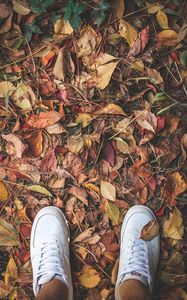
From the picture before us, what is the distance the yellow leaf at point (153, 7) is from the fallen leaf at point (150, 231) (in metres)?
0.84

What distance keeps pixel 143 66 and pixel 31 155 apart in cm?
58

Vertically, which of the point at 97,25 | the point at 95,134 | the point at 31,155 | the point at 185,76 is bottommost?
the point at 31,155

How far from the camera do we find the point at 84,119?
190 cm

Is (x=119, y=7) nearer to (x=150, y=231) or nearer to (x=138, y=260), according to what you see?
(x=150, y=231)

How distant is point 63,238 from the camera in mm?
1881

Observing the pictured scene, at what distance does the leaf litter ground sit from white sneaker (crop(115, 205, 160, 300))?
32 millimetres

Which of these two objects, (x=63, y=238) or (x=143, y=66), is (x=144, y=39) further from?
(x=63, y=238)

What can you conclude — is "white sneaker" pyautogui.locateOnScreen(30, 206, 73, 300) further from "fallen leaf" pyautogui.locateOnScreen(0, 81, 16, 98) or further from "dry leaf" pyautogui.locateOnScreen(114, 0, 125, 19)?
"dry leaf" pyautogui.locateOnScreen(114, 0, 125, 19)

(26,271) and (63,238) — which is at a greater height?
(63,238)

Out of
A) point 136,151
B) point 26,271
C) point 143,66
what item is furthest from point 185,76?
point 26,271

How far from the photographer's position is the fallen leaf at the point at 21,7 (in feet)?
6.14

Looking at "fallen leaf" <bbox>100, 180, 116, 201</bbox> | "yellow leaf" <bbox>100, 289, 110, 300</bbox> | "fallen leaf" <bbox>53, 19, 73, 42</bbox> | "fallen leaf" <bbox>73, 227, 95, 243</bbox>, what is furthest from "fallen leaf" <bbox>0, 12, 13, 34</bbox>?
"yellow leaf" <bbox>100, 289, 110, 300</bbox>

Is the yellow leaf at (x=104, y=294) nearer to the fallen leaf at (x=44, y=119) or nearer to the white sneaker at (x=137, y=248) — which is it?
the white sneaker at (x=137, y=248)

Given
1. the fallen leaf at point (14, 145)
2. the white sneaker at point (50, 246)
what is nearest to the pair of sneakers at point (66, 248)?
the white sneaker at point (50, 246)
